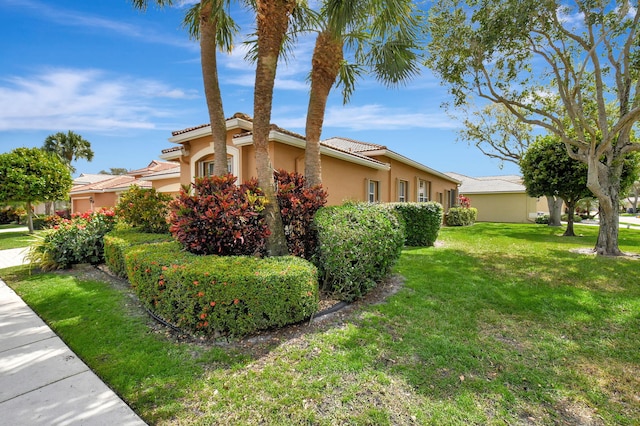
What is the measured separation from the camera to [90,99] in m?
11.2

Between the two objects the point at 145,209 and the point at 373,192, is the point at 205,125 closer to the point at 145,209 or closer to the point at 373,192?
the point at 145,209

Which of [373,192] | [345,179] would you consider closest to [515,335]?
[345,179]

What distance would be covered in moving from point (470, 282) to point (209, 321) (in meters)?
5.80

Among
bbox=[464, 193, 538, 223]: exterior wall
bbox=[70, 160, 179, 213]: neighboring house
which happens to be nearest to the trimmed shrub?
bbox=[70, 160, 179, 213]: neighboring house

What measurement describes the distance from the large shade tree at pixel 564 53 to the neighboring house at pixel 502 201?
758 inches

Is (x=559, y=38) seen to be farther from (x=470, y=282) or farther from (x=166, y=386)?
(x=166, y=386)

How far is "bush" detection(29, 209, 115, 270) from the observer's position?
8.70 m

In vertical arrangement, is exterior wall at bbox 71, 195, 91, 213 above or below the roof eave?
below

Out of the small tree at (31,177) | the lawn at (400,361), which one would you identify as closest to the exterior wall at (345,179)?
the lawn at (400,361)

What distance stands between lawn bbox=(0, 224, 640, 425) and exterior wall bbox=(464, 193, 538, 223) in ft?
90.9

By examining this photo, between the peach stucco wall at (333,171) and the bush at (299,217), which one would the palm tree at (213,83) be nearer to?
the bush at (299,217)

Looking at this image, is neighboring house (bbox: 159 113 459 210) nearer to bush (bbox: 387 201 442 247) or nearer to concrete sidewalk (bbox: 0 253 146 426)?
bush (bbox: 387 201 442 247)

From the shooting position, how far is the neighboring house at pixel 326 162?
9.65 m

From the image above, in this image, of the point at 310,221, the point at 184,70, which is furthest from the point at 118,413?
the point at 184,70
